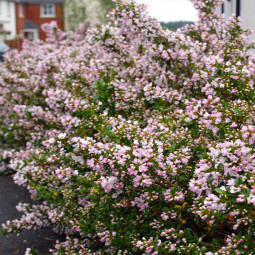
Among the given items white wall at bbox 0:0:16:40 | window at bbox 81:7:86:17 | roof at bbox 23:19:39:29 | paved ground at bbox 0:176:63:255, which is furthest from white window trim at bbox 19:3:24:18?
paved ground at bbox 0:176:63:255

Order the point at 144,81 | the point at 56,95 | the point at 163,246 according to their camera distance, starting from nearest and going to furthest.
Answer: the point at 163,246, the point at 56,95, the point at 144,81

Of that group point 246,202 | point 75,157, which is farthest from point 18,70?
point 246,202

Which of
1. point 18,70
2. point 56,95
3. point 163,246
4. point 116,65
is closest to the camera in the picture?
point 163,246

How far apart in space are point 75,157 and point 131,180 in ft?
2.37

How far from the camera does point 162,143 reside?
3.12 meters

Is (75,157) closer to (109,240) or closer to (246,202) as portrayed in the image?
(109,240)

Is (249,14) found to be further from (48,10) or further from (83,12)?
(48,10)

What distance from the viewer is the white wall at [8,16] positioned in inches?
1544

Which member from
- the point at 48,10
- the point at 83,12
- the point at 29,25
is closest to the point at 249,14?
the point at 83,12

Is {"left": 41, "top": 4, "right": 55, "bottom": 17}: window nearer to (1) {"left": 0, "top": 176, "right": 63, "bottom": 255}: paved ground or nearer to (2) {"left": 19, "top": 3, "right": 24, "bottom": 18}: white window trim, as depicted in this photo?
(2) {"left": 19, "top": 3, "right": 24, "bottom": 18}: white window trim

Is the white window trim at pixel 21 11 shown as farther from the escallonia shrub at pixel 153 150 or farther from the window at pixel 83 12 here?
the escallonia shrub at pixel 153 150

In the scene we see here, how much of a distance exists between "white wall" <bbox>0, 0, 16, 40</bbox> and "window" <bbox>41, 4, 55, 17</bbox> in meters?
4.29

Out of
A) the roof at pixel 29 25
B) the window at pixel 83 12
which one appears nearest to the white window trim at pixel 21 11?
the roof at pixel 29 25

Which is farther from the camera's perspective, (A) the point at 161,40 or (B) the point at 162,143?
(A) the point at 161,40
